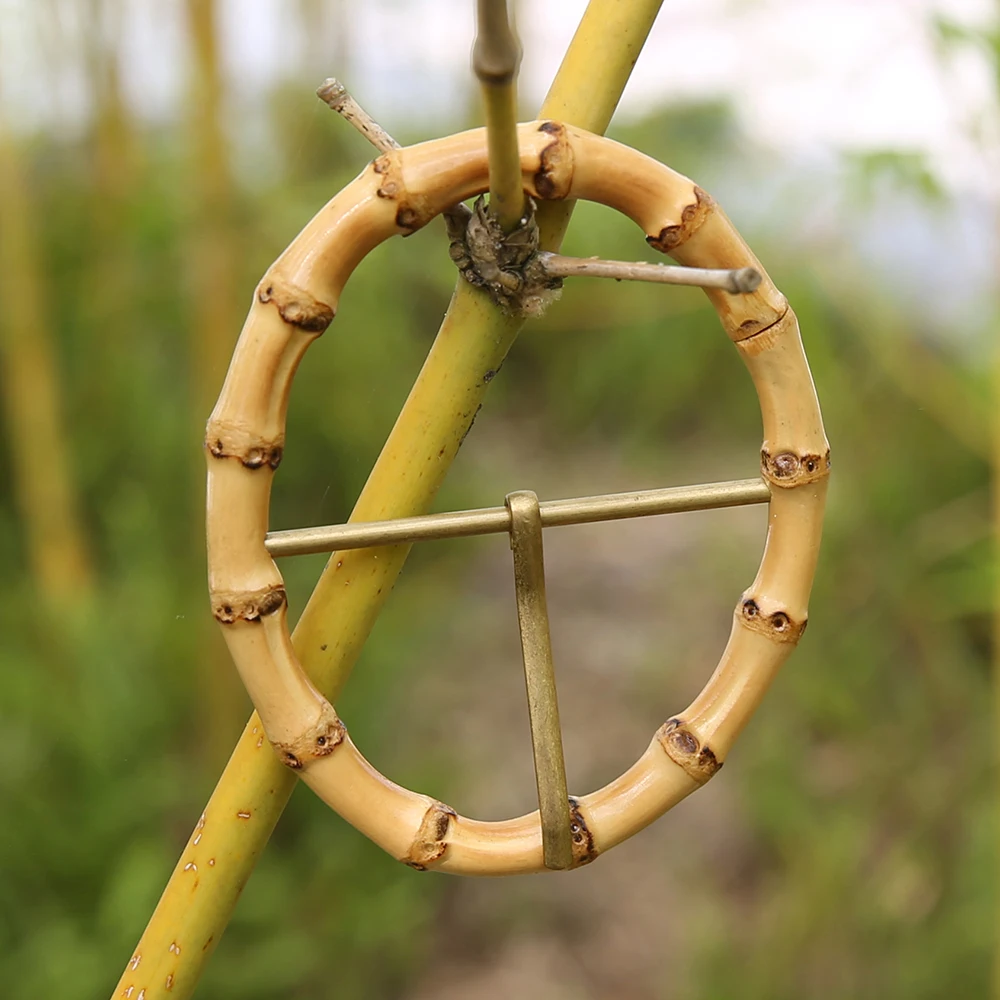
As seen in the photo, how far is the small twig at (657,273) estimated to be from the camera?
0.20 m

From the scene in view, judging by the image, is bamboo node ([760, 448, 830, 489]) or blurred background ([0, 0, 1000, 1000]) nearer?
bamboo node ([760, 448, 830, 489])

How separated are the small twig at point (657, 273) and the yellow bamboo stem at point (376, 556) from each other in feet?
0.07

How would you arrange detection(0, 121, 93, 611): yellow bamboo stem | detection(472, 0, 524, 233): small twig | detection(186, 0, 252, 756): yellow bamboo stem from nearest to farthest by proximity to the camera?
detection(472, 0, 524, 233): small twig, detection(186, 0, 252, 756): yellow bamboo stem, detection(0, 121, 93, 611): yellow bamboo stem

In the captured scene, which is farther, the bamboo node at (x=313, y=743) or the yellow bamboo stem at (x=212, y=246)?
the yellow bamboo stem at (x=212, y=246)

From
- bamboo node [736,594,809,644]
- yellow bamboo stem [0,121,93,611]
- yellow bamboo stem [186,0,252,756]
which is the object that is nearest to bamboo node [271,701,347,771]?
bamboo node [736,594,809,644]

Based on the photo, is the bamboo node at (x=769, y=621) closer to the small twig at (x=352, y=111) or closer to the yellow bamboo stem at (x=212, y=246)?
the small twig at (x=352, y=111)

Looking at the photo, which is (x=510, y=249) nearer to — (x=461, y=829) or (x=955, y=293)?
(x=461, y=829)

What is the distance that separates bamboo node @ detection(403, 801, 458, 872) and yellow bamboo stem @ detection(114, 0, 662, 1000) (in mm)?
41

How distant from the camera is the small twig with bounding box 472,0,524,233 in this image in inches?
7.4

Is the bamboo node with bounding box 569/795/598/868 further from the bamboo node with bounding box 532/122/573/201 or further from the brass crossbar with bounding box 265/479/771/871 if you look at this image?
the bamboo node with bounding box 532/122/573/201

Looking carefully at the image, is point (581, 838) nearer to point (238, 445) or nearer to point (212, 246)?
point (238, 445)

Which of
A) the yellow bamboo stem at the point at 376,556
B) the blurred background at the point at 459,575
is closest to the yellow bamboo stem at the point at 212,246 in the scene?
the blurred background at the point at 459,575

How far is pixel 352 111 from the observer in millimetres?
255

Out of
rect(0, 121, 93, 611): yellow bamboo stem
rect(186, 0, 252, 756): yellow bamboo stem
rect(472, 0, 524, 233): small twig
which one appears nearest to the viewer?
rect(472, 0, 524, 233): small twig
